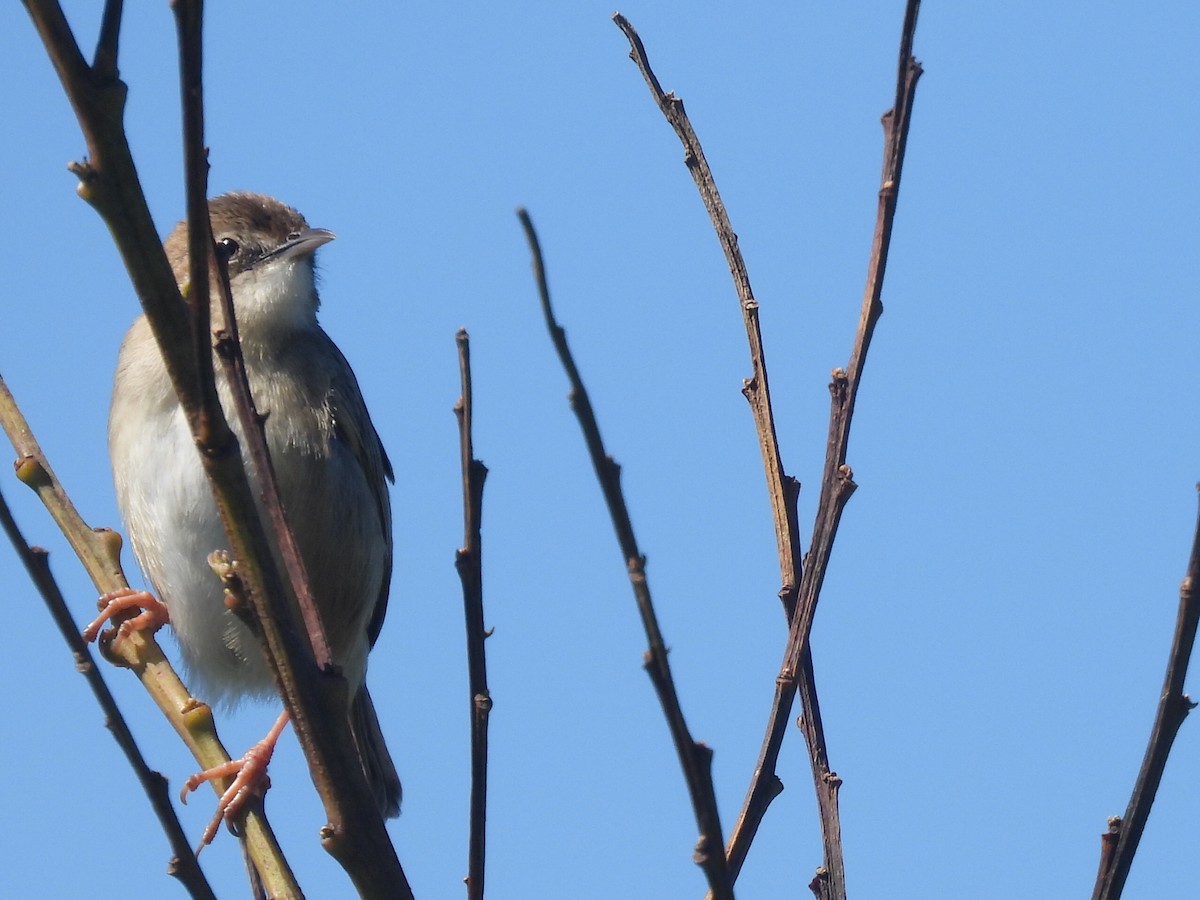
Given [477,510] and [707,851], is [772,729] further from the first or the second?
[477,510]

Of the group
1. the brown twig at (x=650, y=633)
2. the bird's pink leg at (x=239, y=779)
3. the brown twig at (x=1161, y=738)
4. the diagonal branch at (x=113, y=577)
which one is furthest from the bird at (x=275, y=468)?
the brown twig at (x=1161, y=738)

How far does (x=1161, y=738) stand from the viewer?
1.84 metres

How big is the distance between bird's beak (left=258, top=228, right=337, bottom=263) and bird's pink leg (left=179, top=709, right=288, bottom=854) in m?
1.84

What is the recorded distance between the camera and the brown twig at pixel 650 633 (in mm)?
1474

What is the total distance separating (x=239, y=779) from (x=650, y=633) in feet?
6.33

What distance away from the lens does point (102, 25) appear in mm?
1727

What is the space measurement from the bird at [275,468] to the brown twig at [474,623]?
8.48 feet

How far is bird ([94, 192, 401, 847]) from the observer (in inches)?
194

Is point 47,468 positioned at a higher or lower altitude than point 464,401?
higher

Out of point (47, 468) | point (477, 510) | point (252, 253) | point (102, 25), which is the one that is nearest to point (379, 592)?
point (252, 253)

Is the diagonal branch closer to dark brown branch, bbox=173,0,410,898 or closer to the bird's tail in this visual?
dark brown branch, bbox=173,0,410,898

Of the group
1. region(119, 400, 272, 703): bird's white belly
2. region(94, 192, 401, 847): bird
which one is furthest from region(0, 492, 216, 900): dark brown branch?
region(119, 400, 272, 703): bird's white belly

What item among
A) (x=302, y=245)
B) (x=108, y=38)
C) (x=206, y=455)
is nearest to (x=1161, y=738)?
(x=206, y=455)

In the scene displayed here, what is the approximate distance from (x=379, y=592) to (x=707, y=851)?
4.02 meters
